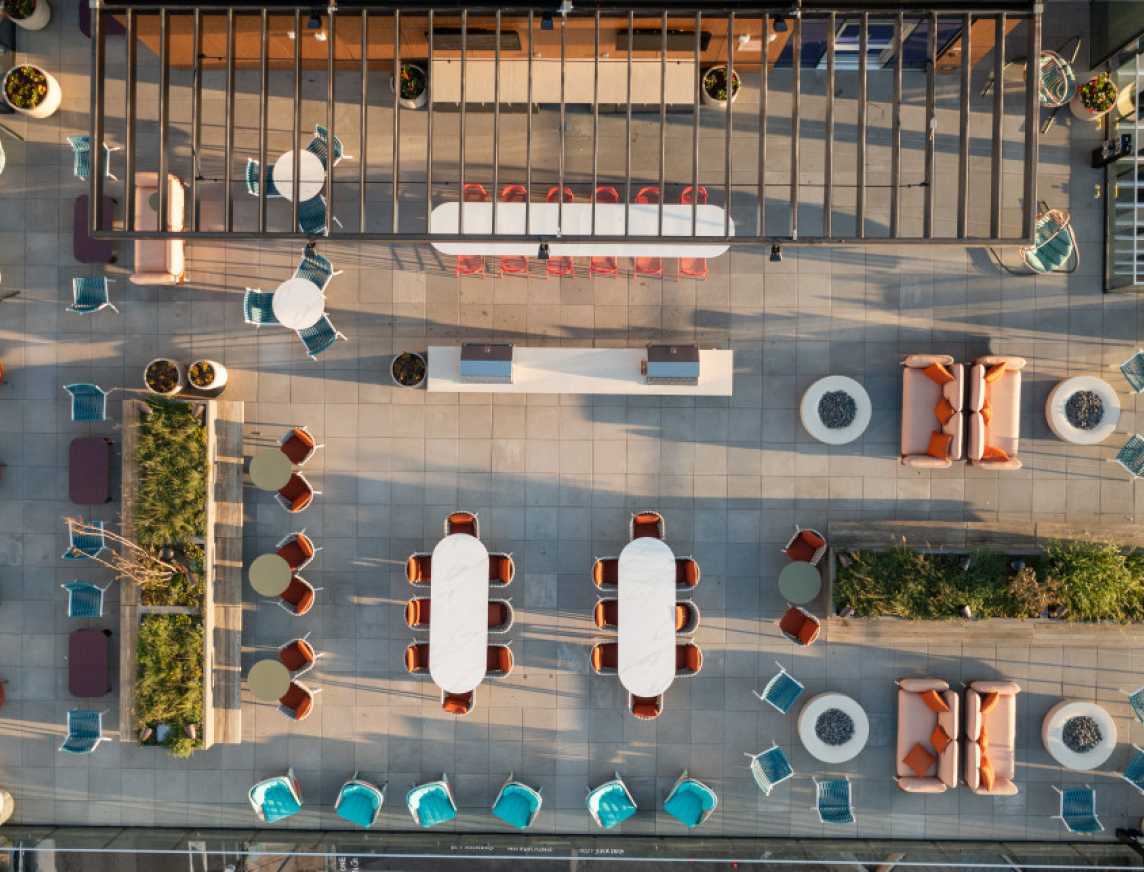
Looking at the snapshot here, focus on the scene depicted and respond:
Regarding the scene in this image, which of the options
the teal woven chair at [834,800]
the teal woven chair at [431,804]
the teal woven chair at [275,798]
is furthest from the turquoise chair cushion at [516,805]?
the teal woven chair at [834,800]

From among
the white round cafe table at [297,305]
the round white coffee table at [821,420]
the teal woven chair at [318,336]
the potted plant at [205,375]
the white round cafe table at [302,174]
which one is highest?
the white round cafe table at [302,174]

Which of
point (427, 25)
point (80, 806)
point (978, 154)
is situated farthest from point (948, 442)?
point (80, 806)

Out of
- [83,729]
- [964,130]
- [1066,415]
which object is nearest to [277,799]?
[83,729]

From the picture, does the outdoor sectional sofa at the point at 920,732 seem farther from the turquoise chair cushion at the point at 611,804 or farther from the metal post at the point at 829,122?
the metal post at the point at 829,122

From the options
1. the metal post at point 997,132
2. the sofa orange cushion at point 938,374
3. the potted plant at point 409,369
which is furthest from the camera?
the potted plant at point 409,369

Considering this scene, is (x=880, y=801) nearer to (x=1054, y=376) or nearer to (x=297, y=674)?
(x=1054, y=376)

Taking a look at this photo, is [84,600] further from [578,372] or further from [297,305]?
[578,372]

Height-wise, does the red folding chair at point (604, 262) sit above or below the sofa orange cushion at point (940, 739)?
above
